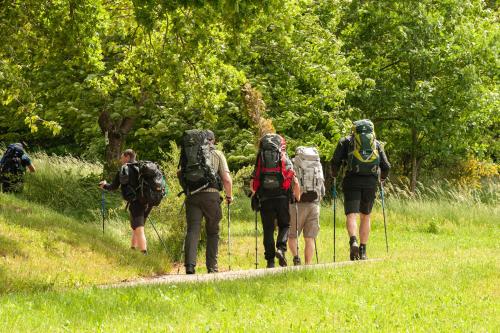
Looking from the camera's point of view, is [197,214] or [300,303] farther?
[197,214]

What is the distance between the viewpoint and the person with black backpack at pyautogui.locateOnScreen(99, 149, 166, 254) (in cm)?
1575

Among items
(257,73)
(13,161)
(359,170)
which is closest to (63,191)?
(13,161)

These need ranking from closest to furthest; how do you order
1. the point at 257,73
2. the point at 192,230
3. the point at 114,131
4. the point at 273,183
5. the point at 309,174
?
the point at 192,230
the point at 273,183
the point at 309,174
the point at 114,131
the point at 257,73

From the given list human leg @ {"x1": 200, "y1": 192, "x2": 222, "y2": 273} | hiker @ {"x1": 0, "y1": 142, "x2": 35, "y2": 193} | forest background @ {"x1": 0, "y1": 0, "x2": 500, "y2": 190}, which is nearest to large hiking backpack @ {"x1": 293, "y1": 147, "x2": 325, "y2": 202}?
human leg @ {"x1": 200, "y1": 192, "x2": 222, "y2": 273}

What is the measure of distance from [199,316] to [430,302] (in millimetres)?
2424

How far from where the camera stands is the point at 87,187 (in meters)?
24.8

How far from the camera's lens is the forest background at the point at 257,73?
1867 cm

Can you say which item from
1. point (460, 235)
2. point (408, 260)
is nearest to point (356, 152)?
point (408, 260)

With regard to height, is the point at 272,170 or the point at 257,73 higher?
the point at 257,73

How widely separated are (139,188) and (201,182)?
3.34 m

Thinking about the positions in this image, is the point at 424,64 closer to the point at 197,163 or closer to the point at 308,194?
the point at 308,194

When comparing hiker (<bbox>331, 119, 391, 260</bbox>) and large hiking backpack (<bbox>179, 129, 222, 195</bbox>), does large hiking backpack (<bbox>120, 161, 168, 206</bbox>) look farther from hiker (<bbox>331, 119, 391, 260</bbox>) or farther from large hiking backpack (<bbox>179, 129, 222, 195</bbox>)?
hiker (<bbox>331, 119, 391, 260</bbox>)

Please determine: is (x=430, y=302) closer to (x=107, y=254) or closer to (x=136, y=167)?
(x=107, y=254)

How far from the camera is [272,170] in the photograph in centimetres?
1330
